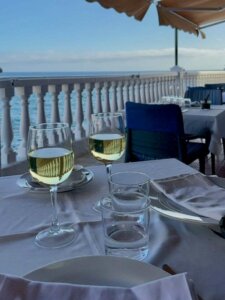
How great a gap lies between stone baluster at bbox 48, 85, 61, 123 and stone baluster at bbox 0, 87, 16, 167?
57 cm

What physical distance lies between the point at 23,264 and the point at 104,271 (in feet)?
0.48

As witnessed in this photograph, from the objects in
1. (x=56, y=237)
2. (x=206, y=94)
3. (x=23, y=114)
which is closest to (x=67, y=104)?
(x=23, y=114)

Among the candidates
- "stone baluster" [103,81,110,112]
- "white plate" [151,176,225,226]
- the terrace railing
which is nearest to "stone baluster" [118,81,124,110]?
the terrace railing

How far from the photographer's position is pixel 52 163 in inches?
24.5

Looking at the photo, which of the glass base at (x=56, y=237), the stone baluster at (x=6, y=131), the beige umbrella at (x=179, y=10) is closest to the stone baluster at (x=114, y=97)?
the beige umbrella at (x=179, y=10)

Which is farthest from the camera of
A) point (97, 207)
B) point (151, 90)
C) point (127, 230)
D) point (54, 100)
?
point (151, 90)

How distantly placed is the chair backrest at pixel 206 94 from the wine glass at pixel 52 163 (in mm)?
3641

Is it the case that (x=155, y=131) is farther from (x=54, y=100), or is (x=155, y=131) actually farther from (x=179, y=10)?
(x=179, y=10)

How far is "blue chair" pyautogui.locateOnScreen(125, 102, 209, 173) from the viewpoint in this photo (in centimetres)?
214

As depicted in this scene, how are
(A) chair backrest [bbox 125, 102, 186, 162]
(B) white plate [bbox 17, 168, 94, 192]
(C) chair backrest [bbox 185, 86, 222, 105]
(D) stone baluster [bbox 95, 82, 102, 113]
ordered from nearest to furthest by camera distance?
(B) white plate [bbox 17, 168, 94, 192]
(A) chair backrest [bbox 125, 102, 186, 162]
(D) stone baluster [bbox 95, 82, 102, 113]
(C) chair backrest [bbox 185, 86, 222, 105]

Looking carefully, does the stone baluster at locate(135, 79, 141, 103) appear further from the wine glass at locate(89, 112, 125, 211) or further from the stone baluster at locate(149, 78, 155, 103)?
the wine glass at locate(89, 112, 125, 211)

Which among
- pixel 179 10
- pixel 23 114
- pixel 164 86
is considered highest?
pixel 179 10

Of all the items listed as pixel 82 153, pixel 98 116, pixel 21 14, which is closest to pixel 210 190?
pixel 98 116

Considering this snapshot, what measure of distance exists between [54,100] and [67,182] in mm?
2479
